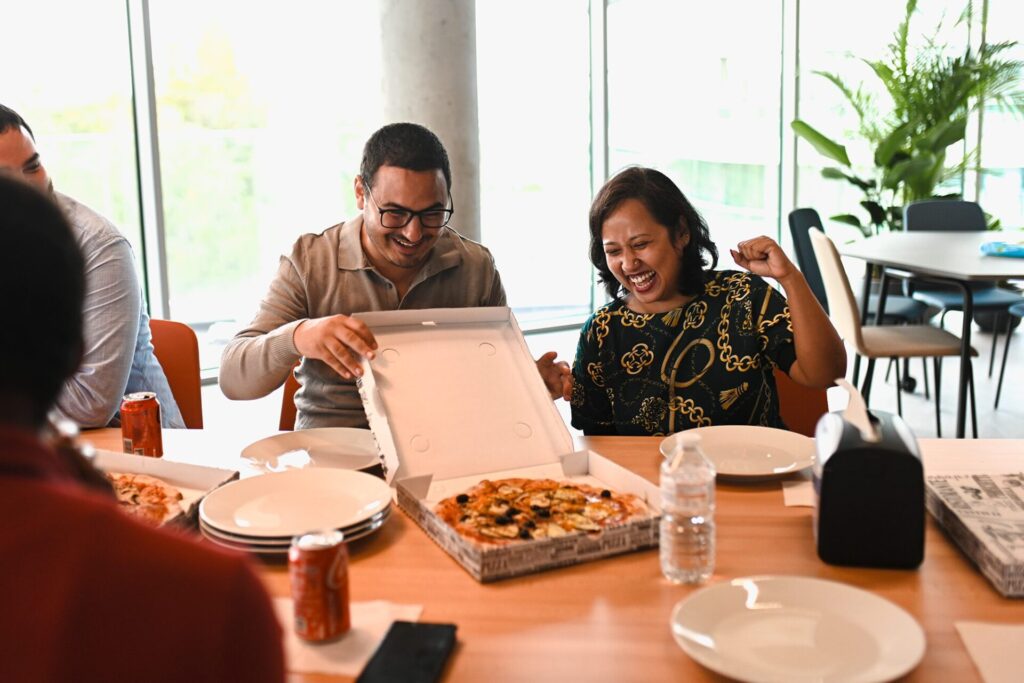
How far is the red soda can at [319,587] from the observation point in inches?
44.5

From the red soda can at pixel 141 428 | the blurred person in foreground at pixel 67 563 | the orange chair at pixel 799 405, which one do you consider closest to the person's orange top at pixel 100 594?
the blurred person in foreground at pixel 67 563

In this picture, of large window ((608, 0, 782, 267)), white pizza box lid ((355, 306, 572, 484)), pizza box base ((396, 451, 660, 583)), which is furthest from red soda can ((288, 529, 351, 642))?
large window ((608, 0, 782, 267))

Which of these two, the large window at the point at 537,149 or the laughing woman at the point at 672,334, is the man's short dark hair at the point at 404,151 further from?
the large window at the point at 537,149

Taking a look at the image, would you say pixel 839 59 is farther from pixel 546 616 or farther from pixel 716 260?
pixel 546 616

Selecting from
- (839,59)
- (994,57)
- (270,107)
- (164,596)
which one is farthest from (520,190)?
(164,596)

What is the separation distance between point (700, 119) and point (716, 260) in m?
5.34

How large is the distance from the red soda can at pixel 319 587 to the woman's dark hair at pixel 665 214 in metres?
1.24

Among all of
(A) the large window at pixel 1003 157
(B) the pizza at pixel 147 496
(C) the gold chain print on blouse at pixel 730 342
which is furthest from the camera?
(A) the large window at pixel 1003 157

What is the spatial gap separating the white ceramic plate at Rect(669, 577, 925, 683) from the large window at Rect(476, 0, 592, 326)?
5.26 metres

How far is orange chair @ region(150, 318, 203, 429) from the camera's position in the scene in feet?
7.94

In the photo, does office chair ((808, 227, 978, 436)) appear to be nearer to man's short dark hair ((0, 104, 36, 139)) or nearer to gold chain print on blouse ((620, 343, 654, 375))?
gold chain print on blouse ((620, 343, 654, 375))

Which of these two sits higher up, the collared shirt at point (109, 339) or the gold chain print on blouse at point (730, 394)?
the collared shirt at point (109, 339)

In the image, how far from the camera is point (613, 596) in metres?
1.27

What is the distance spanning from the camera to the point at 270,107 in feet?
18.1
